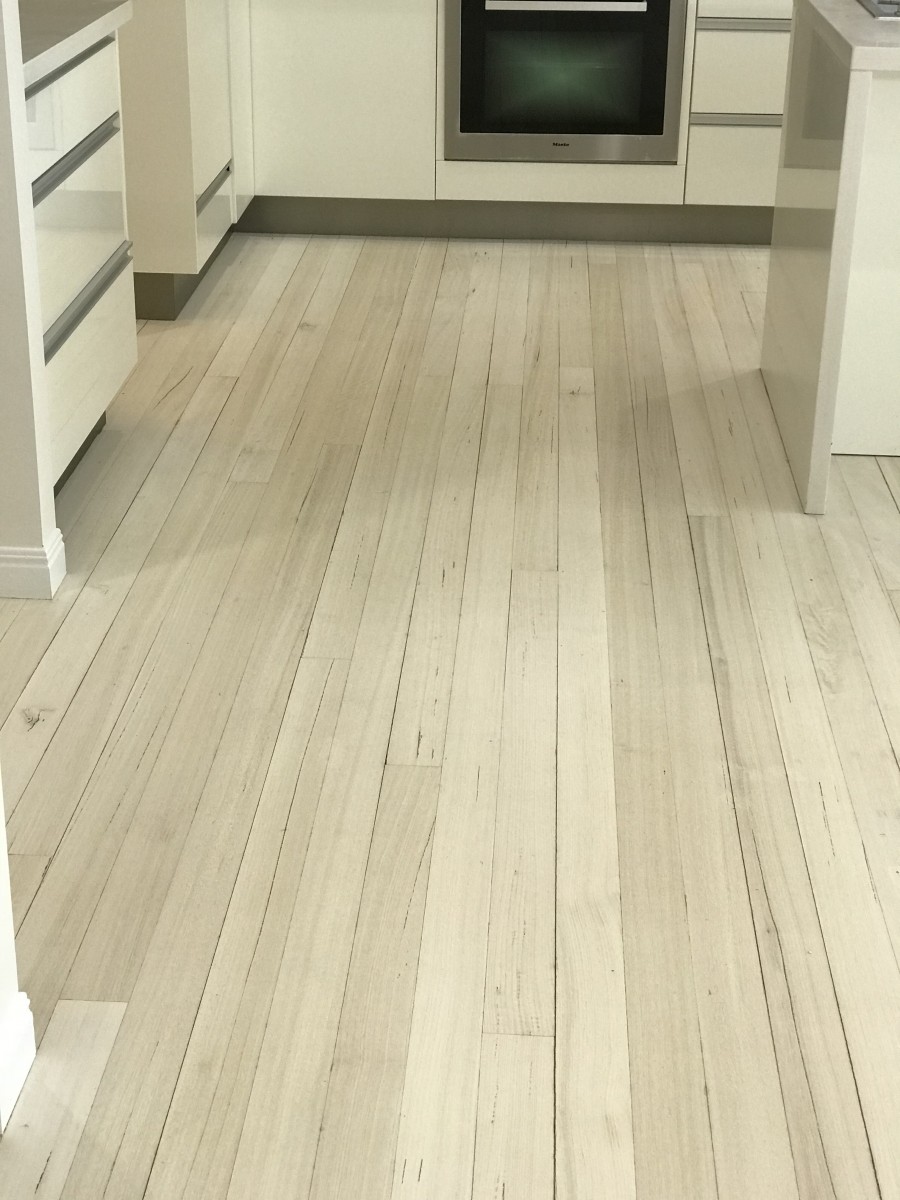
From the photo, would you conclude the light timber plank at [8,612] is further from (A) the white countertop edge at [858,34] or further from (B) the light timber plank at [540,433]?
(A) the white countertop edge at [858,34]

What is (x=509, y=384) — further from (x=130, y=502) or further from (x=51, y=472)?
(x=51, y=472)

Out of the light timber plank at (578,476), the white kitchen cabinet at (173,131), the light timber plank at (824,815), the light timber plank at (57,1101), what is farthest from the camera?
the white kitchen cabinet at (173,131)

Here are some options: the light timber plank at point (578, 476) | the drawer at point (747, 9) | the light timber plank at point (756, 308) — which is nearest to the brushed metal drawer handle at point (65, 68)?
the light timber plank at point (578, 476)

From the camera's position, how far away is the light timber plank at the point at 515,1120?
5.10ft

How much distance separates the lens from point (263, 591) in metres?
2.73

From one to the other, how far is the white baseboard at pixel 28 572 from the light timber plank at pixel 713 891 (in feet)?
3.63

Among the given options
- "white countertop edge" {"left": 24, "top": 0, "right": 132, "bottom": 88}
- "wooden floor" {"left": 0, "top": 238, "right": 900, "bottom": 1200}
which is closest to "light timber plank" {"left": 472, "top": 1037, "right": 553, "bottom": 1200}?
"wooden floor" {"left": 0, "top": 238, "right": 900, "bottom": 1200}

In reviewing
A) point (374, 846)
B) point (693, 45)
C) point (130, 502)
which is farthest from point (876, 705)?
point (693, 45)

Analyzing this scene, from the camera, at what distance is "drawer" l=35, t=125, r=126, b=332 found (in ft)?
8.86

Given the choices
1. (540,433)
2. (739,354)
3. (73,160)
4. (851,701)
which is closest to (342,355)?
(540,433)

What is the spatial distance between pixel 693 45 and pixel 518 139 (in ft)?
1.96

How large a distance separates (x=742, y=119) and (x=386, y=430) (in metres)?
1.92

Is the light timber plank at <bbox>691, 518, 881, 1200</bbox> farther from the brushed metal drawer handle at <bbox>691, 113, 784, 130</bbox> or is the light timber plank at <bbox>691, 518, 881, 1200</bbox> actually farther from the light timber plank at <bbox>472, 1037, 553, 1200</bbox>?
the brushed metal drawer handle at <bbox>691, 113, 784, 130</bbox>

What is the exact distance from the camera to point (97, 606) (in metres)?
2.68
